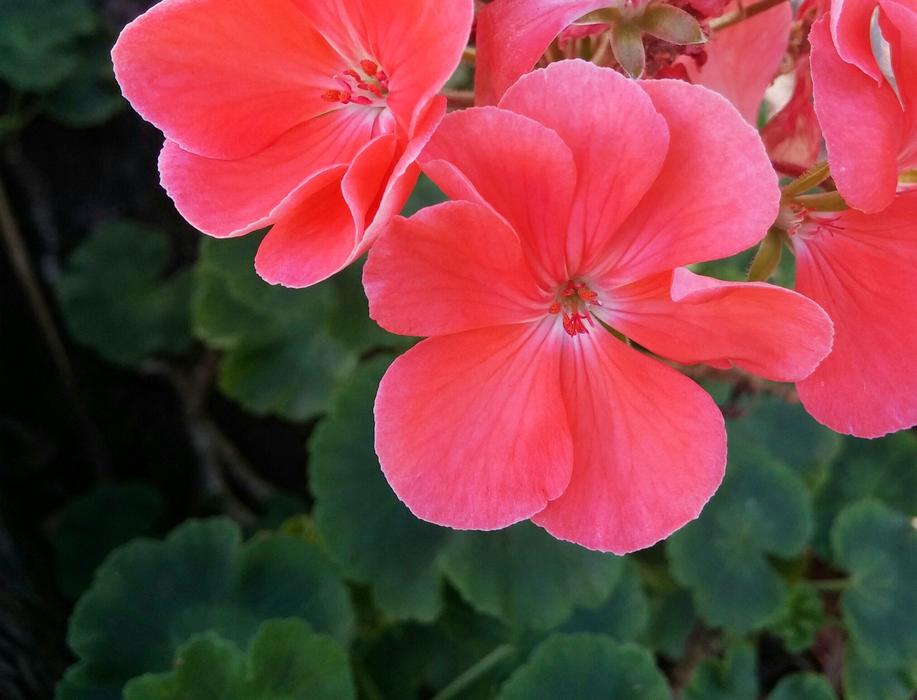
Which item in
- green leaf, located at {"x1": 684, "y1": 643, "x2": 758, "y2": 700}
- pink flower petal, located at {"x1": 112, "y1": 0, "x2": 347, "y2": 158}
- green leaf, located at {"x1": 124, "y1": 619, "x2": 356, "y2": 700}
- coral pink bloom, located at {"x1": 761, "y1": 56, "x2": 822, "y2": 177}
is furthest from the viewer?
green leaf, located at {"x1": 684, "y1": 643, "x2": 758, "y2": 700}

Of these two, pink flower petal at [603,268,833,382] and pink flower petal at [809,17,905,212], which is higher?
pink flower petal at [809,17,905,212]

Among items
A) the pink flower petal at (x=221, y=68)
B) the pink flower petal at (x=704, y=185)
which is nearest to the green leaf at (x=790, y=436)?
the pink flower petal at (x=704, y=185)

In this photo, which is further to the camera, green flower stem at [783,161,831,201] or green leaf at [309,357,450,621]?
green leaf at [309,357,450,621]

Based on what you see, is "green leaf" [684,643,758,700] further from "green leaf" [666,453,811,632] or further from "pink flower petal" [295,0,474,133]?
"pink flower petal" [295,0,474,133]

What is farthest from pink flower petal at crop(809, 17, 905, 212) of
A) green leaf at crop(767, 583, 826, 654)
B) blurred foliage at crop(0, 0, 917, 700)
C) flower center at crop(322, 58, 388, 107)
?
green leaf at crop(767, 583, 826, 654)

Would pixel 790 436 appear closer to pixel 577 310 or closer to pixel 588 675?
pixel 588 675

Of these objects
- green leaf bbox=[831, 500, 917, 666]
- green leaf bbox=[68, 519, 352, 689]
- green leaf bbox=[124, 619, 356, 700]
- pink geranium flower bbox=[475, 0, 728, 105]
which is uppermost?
pink geranium flower bbox=[475, 0, 728, 105]

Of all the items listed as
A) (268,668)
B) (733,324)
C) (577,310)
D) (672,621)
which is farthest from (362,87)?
(672,621)
